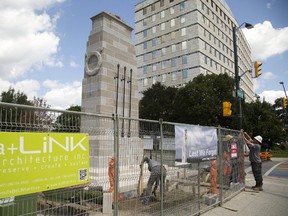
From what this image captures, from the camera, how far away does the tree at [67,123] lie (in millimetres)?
3853

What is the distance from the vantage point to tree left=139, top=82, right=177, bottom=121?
48.4m

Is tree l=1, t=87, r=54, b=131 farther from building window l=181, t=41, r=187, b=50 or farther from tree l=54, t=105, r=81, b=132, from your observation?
building window l=181, t=41, r=187, b=50

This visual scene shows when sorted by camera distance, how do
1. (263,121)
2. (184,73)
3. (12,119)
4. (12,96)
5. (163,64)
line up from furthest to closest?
(163,64) < (184,73) < (263,121) < (12,96) < (12,119)

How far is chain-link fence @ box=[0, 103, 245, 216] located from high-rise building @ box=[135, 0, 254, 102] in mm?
48755

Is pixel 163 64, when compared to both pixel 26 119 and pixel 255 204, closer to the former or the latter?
pixel 255 204

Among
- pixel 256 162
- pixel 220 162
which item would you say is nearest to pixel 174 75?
pixel 256 162

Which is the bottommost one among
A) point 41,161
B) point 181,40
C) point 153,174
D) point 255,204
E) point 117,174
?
point 255,204

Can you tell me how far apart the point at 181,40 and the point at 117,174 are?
2204 inches

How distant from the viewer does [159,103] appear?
49.2 meters

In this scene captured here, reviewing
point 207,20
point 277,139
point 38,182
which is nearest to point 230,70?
point 207,20

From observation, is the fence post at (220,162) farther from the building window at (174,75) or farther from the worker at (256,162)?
the building window at (174,75)

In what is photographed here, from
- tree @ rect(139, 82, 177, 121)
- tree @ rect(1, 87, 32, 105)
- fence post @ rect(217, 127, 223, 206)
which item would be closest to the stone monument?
fence post @ rect(217, 127, 223, 206)

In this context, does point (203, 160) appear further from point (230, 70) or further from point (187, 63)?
point (230, 70)

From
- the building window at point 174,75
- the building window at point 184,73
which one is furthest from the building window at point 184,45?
the building window at point 174,75
